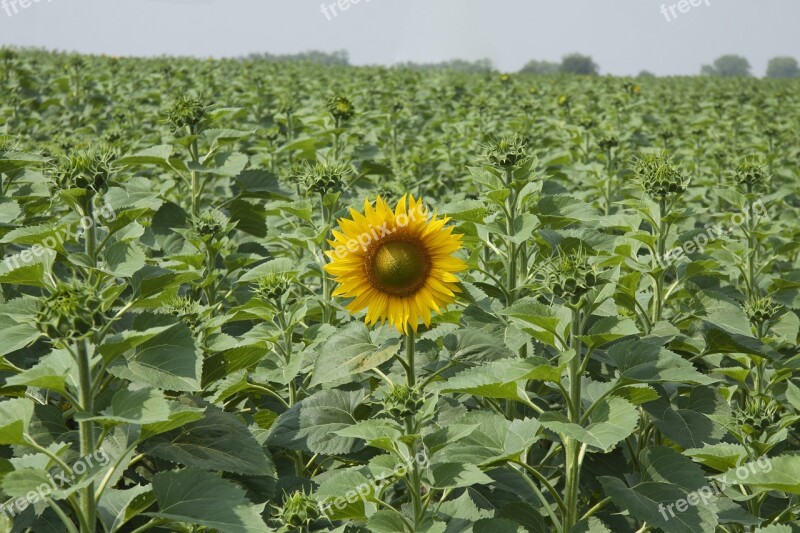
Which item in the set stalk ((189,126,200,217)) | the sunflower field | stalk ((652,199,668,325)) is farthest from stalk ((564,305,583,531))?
stalk ((189,126,200,217))

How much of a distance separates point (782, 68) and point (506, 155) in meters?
136

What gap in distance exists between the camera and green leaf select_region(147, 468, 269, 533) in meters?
2.14

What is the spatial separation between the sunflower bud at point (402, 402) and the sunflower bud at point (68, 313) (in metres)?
0.93

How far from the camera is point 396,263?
9.46 ft

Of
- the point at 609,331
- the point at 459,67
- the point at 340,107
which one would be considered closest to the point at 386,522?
the point at 609,331

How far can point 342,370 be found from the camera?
9.44ft

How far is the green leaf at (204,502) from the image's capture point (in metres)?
2.14

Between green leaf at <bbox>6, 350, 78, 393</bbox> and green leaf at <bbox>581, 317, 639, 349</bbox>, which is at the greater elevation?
green leaf at <bbox>6, 350, 78, 393</bbox>

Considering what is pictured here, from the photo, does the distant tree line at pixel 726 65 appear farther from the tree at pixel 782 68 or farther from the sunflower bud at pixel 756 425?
the sunflower bud at pixel 756 425

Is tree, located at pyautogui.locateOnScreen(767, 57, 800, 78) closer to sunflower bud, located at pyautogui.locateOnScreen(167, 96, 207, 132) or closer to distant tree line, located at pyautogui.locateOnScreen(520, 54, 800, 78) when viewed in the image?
distant tree line, located at pyautogui.locateOnScreen(520, 54, 800, 78)

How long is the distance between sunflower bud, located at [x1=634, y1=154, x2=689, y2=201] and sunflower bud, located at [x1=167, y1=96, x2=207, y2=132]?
270 centimetres

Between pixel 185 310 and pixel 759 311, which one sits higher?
pixel 185 310

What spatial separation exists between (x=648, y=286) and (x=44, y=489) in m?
3.05

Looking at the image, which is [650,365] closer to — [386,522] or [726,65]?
[386,522]
